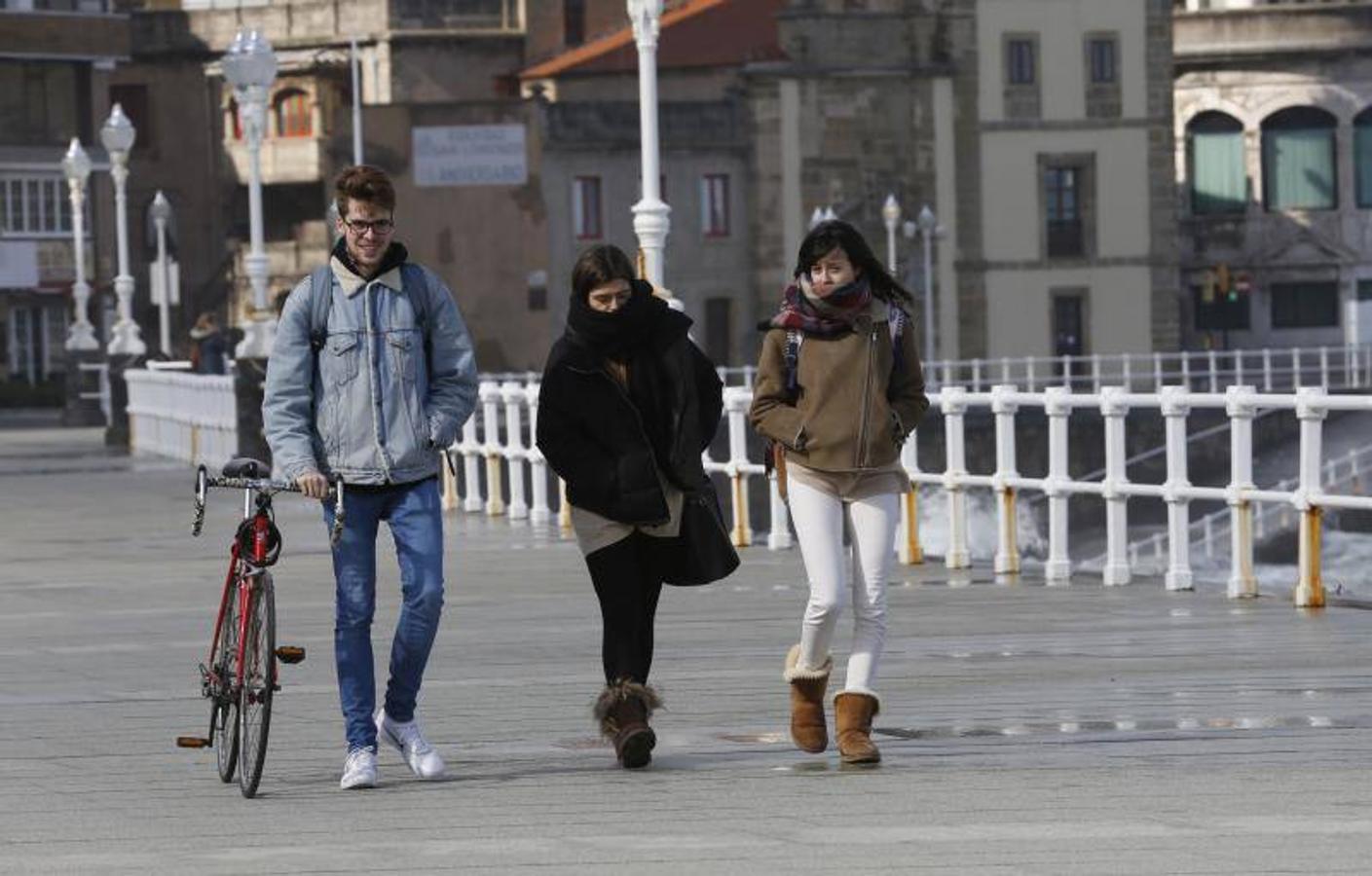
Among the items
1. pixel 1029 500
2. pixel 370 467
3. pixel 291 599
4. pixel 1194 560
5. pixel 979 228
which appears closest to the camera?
pixel 370 467

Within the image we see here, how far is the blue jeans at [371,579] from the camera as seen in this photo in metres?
11.8

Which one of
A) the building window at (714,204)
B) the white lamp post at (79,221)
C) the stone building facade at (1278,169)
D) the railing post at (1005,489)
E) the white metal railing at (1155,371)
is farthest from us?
the stone building facade at (1278,169)

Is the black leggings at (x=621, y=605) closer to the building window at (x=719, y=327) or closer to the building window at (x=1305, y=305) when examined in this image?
the building window at (x=719, y=327)

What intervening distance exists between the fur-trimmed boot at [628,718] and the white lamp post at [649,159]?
17.6 m

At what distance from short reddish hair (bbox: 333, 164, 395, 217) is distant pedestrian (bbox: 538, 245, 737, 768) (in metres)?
0.71

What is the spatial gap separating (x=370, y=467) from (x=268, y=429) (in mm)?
345

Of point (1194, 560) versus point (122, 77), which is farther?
point (122, 77)

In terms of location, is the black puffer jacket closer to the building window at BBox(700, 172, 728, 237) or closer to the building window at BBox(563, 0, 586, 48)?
the building window at BBox(700, 172, 728, 237)

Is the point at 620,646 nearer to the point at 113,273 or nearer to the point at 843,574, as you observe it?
the point at 843,574

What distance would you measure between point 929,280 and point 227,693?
77593 millimetres

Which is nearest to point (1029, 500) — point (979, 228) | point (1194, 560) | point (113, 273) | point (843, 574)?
point (1194, 560)

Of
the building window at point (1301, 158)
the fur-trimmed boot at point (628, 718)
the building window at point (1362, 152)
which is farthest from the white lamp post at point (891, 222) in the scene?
the fur-trimmed boot at point (628, 718)

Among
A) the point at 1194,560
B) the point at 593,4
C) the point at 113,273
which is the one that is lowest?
the point at 1194,560

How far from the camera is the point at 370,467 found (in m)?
11.8
